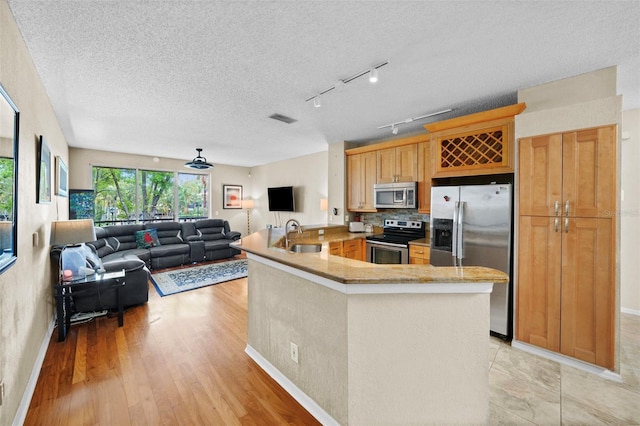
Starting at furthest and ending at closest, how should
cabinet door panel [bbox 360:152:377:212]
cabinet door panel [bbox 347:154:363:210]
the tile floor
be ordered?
1. cabinet door panel [bbox 347:154:363:210]
2. cabinet door panel [bbox 360:152:377:212]
3. the tile floor

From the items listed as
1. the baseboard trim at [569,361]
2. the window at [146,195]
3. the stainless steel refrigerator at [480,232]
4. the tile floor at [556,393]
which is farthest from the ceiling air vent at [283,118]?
the window at [146,195]

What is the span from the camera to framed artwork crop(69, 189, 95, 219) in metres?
5.50

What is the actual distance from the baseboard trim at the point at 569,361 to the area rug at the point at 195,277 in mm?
4258

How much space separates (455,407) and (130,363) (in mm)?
2622

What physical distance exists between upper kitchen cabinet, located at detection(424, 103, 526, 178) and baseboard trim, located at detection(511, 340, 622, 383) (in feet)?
5.81

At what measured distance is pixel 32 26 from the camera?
1794 mm

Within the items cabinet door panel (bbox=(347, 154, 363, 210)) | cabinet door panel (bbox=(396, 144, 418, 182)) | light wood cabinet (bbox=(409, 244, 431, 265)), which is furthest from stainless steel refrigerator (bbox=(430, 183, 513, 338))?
cabinet door panel (bbox=(347, 154, 363, 210))

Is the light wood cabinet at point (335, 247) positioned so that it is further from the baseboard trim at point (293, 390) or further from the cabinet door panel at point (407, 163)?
the baseboard trim at point (293, 390)

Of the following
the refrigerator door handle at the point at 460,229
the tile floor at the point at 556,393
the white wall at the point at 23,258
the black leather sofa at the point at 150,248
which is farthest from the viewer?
the black leather sofa at the point at 150,248

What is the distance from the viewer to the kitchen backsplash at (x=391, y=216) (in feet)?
14.3

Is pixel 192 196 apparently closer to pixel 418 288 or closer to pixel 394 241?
pixel 394 241

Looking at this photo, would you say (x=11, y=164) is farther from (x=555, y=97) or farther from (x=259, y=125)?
(x=555, y=97)

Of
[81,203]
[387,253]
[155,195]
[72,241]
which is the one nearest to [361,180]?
[387,253]

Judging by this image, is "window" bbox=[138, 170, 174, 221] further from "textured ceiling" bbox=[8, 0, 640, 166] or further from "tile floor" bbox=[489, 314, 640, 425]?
"tile floor" bbox=[489, 314, 640, 425]
